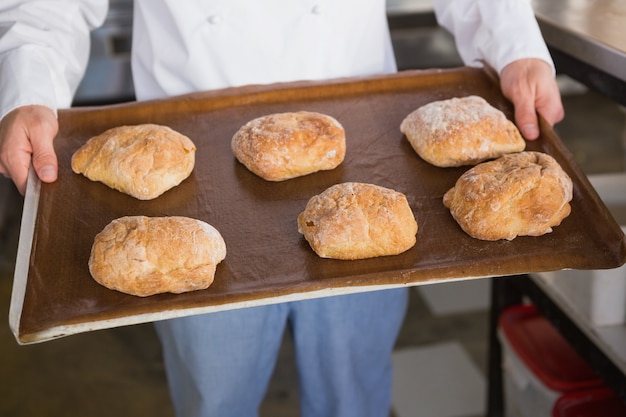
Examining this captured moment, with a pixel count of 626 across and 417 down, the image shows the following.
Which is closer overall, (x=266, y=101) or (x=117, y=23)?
(x=266, y=101)

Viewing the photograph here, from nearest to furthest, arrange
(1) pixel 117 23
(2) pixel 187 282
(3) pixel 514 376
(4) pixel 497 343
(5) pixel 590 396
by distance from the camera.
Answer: (2) pixel 187 282
(5) pixel 590 396
(3) pixel 514 376
(4) pixel 497 343
(1) pixel 117 23

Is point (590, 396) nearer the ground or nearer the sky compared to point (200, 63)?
nearer the ground

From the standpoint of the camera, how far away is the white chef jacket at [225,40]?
1597mm

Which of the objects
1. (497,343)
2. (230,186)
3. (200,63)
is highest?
(200,63)

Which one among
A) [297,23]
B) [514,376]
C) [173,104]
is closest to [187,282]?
[173,104]

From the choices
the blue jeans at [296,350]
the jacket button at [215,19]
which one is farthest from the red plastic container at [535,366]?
the jacket button at [215,19]

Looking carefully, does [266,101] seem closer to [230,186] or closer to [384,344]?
[230,186]

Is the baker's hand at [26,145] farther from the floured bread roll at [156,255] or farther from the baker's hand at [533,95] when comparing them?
the baker's hand at [533,95]

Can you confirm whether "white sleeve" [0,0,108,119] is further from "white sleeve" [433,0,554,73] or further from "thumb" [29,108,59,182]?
"white sleeve" [433,0,554,73]

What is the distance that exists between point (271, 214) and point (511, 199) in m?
0.44

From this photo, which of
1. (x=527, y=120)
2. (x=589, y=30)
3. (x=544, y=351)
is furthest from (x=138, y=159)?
(x=544, y=351)

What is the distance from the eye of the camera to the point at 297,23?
1.65 m

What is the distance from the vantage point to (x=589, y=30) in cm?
167

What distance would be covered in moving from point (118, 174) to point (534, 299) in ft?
3.57
